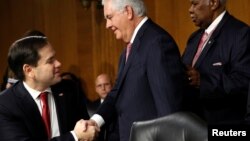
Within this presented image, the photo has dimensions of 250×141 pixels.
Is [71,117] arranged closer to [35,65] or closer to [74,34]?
[35,65]

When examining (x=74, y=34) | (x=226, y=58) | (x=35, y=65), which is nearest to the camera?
(x=35, y=65)

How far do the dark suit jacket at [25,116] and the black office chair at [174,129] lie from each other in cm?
73

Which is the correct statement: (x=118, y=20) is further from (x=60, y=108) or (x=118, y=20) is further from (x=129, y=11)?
(x=60, y=108)

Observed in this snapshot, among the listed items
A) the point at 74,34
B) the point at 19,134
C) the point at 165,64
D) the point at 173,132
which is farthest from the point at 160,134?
the point at 74,34

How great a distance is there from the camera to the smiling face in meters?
3.01

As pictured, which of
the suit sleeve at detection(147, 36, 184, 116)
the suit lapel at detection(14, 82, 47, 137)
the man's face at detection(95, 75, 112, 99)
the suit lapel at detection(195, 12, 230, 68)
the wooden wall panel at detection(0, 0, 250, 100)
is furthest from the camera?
the wooden wall panel at detection(0, 0, 250, 100)

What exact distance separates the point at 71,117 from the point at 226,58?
91cm

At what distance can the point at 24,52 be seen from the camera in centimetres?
300

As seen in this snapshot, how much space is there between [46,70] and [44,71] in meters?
0.01

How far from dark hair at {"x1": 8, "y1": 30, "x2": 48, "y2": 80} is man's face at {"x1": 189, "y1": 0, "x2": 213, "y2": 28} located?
98 centimetres

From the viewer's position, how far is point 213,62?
10.9 feet

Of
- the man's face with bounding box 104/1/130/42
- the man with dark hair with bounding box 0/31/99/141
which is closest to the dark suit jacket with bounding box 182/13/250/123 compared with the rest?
the man's face with bounding box 104/1/130/42

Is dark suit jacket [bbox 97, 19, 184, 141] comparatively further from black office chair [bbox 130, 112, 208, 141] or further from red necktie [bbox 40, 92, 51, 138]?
black office chair [bbox 130, 112, 208, 141]

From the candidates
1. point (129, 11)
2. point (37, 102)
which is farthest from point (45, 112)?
point (129, 11)
